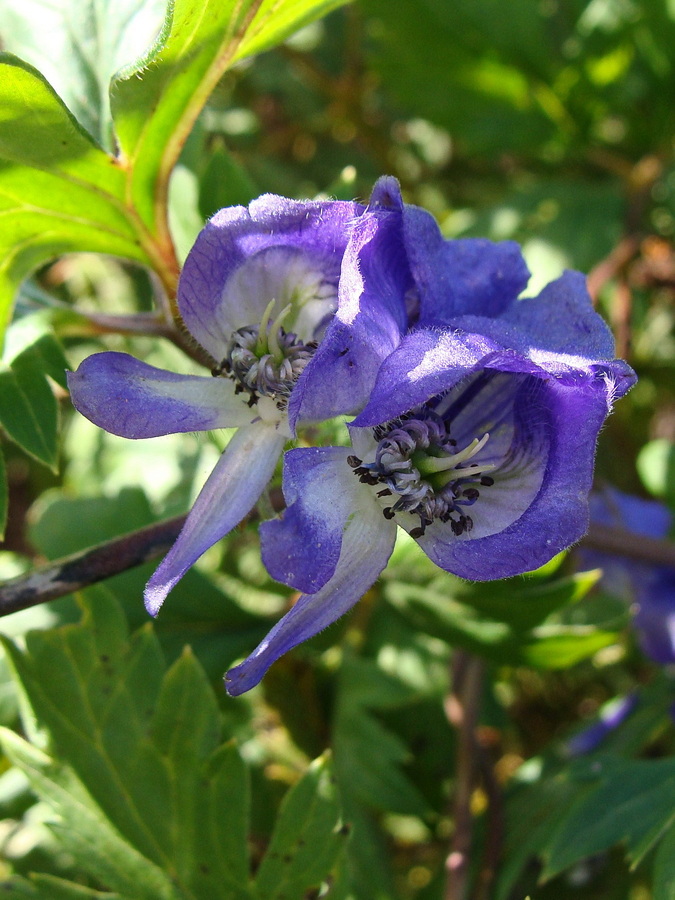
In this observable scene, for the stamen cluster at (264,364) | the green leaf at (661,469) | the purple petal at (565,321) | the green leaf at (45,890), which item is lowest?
the green leaf at (661,469)

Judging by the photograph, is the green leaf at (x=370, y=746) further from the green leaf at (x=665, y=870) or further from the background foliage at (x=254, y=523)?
the green leaf at (x=665, y=870)

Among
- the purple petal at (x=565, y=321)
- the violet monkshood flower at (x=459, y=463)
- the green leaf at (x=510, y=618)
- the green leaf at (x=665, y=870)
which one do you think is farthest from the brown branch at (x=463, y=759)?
the purple petal at (x=565, y=321)

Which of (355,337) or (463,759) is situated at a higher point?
(355,337)

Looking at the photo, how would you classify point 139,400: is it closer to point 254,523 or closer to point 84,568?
point 84,568

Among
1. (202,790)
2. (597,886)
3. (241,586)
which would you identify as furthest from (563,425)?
(597,886)

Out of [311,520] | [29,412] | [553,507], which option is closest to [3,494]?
[29,412]

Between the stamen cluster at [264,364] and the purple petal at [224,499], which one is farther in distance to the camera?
the stamen cluster at [264,364]
